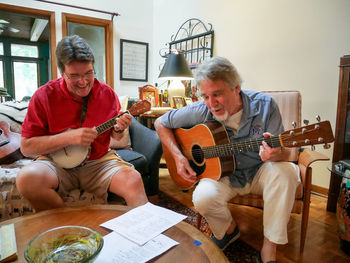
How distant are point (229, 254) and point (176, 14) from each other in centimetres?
321

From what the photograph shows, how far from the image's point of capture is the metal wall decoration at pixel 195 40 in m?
2.93

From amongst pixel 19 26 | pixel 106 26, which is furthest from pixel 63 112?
pixel 19 26

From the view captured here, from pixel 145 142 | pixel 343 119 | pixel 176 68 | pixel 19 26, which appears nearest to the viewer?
pixel 343 119

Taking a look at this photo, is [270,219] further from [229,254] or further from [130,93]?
[130,93]

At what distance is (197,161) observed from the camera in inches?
57.2

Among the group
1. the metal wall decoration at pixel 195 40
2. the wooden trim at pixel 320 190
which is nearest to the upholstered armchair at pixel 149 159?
the wooden trim at pixel 320 190

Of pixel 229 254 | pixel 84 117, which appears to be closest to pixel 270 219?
pixel 229 254

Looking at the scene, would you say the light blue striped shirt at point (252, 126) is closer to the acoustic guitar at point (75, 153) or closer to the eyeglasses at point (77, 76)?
the acoustic guitar at point (75, 153)

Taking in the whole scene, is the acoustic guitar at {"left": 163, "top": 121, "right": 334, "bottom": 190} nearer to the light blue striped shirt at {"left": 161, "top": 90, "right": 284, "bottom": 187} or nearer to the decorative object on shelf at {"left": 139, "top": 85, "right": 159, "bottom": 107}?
the light blue striped shirt at {"left": 161, "top": 90, "right": 284, "bottom": 187}

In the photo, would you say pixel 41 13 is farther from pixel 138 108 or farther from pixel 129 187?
pixel 129 187

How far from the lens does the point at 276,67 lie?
7.38 ft

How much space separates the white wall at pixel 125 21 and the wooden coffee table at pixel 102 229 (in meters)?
3.22

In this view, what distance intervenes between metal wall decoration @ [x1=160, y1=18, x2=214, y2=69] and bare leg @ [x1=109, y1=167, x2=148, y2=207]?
2114 millimetres

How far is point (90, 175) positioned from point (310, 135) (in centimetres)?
110
